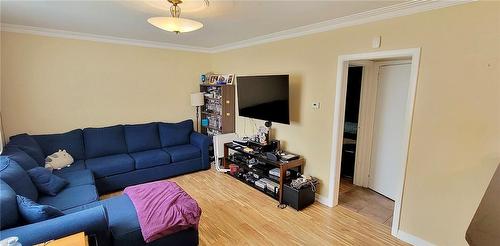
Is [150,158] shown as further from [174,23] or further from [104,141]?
[174,23]

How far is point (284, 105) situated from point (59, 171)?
3135mm

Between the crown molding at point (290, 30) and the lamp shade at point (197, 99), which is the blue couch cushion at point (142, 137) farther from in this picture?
the crown molding at point (290, 30)

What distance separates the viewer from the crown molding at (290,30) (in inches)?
85.2

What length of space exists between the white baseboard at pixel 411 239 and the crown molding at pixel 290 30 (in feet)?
7.21

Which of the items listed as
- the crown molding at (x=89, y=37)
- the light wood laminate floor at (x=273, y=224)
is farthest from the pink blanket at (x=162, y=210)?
the crown molding at (x=89, y=37)

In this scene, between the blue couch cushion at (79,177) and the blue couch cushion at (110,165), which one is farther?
the blue couch cushion at (110,165)

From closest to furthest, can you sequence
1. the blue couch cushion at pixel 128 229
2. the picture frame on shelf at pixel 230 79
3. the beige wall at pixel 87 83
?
the blue couch cushion at pixel 128 229, the beige wall at pixel 87 83, the picture frame on shelf at pixel 230 79

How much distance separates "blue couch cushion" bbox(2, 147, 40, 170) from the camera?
2.45 m

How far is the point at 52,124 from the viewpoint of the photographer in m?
3.63

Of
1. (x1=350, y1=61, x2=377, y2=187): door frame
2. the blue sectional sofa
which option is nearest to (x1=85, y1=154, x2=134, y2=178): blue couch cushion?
the blue sectional sofa

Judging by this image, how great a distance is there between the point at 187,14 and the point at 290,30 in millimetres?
1415

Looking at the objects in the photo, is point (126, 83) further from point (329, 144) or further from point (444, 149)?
point (444, 149)

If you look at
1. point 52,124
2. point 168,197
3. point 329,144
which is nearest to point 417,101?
point 329,144

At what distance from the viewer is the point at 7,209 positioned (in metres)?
1.56
